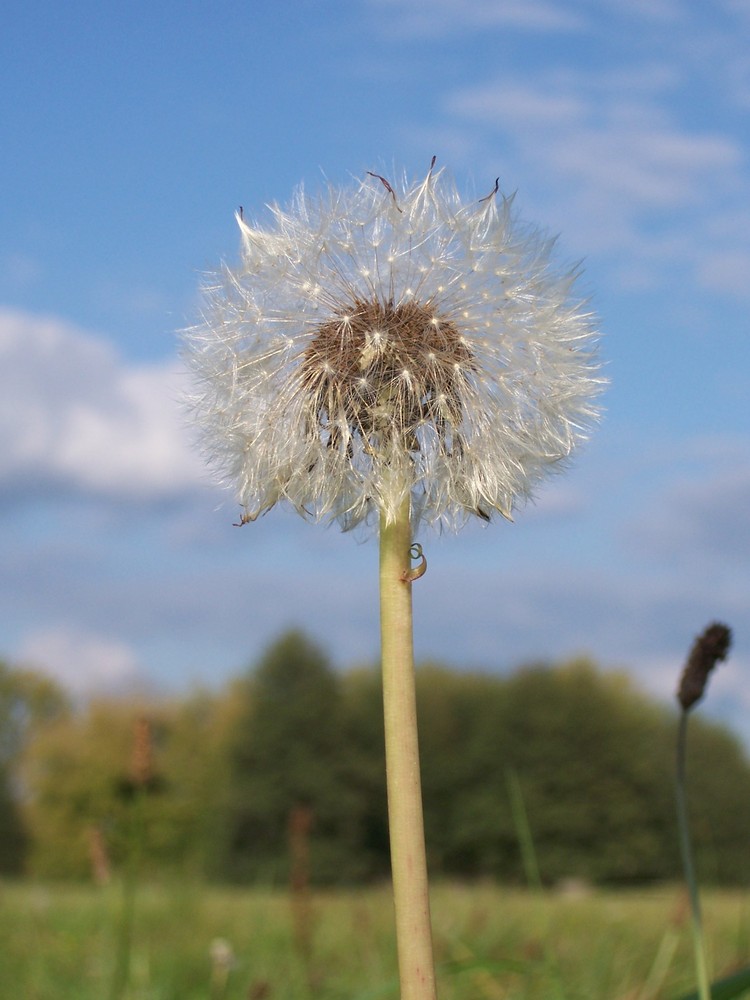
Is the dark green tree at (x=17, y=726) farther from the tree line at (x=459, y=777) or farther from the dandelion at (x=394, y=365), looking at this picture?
the dandelion at (x=394, y=365)

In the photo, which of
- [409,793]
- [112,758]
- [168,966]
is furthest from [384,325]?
[112,758]

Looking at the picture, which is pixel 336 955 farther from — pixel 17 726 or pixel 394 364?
pixel 17 726

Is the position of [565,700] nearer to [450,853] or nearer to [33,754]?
[450,853]

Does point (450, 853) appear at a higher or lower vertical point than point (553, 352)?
lower

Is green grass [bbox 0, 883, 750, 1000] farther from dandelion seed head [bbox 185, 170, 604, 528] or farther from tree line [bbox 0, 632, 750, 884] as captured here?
tree line [bbox 0, 632, 750, 884]

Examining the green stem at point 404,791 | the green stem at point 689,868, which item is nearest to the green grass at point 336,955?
the green stem at point 689,868

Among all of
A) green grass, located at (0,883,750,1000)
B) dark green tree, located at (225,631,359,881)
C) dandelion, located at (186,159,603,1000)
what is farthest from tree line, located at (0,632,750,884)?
dandelion, located at (186,159,603,1000)
